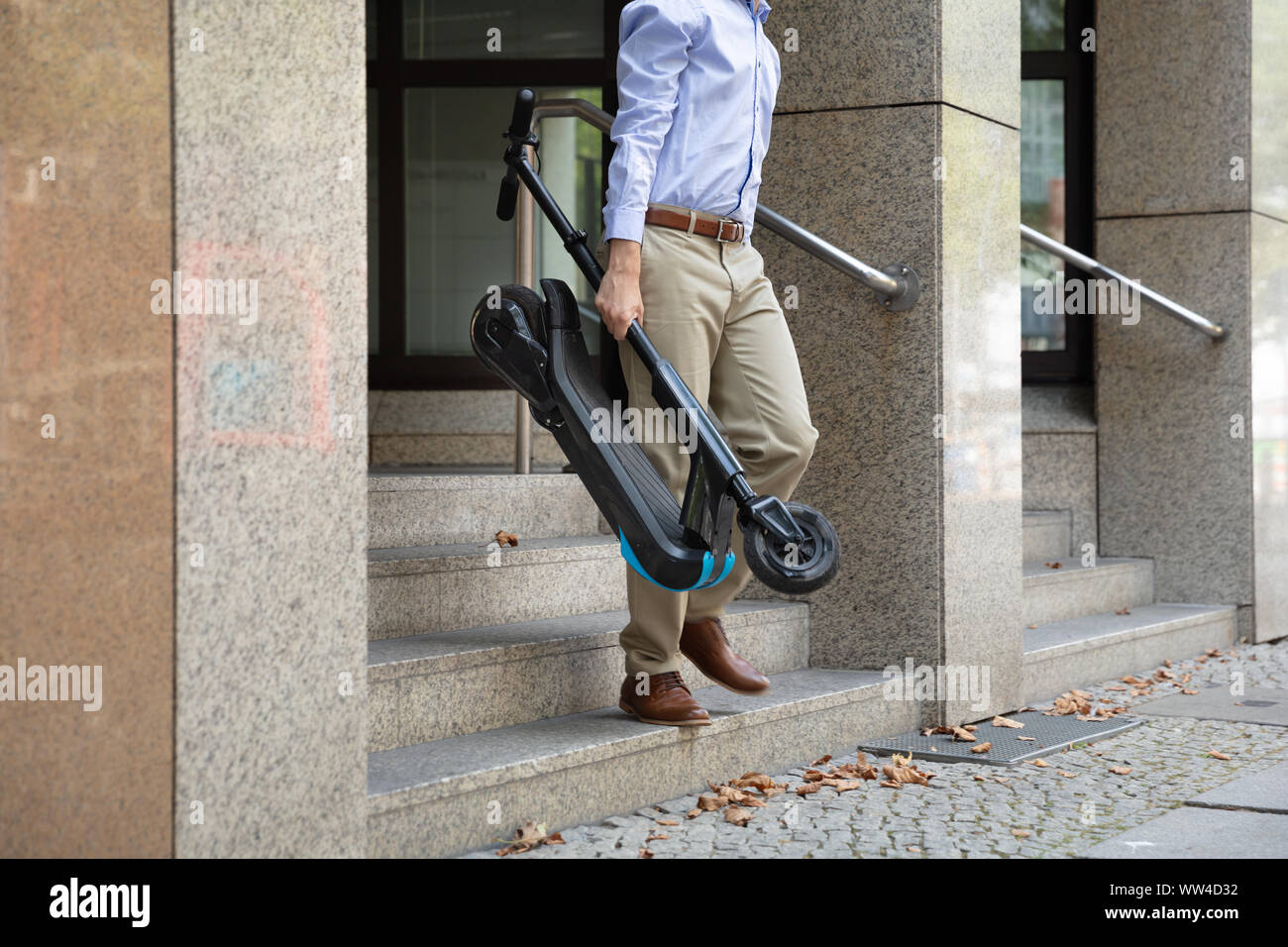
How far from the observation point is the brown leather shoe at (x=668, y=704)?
3914mm

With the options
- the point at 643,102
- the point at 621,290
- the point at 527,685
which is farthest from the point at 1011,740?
the point at 643,102

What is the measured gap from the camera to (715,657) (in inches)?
162

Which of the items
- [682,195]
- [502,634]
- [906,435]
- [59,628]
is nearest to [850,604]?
[906,435]

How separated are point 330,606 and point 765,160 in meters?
2.92

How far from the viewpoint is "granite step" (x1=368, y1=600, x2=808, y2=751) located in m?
3.57

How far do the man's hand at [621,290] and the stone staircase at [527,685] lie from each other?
2.89 feet

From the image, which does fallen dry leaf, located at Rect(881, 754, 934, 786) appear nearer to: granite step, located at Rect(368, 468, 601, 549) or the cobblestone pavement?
the cobblestone pavement

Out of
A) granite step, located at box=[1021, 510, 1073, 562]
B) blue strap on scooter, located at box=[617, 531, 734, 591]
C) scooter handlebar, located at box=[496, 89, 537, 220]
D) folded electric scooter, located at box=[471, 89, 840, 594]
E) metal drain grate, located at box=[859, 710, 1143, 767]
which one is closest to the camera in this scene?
folded electric scooter, located at box=[471, 89, 840, 594]

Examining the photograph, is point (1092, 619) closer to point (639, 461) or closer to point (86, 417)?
point (639, 461)

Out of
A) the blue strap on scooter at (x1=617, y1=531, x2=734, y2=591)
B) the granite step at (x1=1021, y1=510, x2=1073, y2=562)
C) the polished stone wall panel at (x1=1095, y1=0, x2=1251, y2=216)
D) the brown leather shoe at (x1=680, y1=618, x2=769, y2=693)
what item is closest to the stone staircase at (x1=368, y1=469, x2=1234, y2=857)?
the brown leather shoe at (x1=680, y1=618, x2=769, y2=693)

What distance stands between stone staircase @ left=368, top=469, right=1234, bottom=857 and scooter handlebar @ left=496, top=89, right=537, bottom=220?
0.98 metres

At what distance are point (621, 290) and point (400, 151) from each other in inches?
197

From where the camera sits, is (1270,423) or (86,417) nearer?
(86,417)

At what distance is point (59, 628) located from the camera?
2658 millimetres
